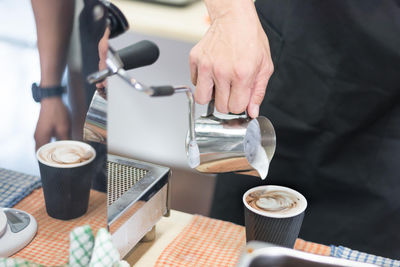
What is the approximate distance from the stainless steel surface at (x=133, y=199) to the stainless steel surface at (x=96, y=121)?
121 mm

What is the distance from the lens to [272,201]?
81cm

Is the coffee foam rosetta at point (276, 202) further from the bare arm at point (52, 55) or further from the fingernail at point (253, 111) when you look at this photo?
the bare arm at point (52, 55)

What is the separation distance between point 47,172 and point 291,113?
0.58 meters

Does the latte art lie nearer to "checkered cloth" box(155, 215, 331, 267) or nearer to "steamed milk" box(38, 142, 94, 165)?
"checkered cloth" box(155, 215, 331, 267)

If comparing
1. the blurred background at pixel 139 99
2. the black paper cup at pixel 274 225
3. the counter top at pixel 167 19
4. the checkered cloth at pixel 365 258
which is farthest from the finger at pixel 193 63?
the counter top at pixel 167 19

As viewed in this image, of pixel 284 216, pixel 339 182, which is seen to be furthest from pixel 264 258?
pixel 339 182

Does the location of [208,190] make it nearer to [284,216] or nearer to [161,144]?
[161,144]

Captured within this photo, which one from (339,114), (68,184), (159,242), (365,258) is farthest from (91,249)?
(339,114)

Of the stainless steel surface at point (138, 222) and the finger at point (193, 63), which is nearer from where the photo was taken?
the stainless steel surface at point (138, 222)

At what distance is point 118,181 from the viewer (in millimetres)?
814

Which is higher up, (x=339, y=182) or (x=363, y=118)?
(x=363, y=118)

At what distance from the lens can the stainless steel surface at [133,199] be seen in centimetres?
75

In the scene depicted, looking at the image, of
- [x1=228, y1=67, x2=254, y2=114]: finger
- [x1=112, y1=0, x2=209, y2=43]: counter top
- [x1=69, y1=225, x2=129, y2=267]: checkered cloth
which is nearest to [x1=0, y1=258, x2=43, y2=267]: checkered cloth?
[x1=69, y1=225, x2=129, y2=267]: checkered cloth

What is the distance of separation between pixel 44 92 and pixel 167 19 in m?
1.15
